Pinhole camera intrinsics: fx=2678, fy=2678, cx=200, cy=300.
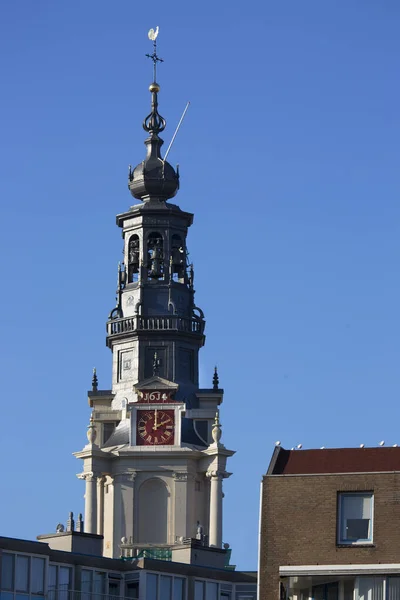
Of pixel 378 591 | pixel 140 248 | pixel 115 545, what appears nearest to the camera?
pixel 378 591

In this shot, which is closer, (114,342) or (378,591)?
(378,591)

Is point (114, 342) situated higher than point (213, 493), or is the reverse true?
point (114, 342)

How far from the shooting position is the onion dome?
18212 cm

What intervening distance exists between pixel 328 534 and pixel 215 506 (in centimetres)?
8681

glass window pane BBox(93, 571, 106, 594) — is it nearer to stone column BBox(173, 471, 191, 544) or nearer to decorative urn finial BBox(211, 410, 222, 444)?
stone column BBox(173, 471, 191, 544)

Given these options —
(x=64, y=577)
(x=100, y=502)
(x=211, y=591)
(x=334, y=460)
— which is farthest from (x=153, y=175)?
(x=334, y=460)

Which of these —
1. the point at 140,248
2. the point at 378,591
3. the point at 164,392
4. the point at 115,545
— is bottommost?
the point at 378,591

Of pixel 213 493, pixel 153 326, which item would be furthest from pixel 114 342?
pixel 213 493

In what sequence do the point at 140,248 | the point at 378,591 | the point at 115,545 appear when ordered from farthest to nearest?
the point at 140,248
the point at 115,545
the point at 378,591

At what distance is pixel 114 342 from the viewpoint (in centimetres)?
17712

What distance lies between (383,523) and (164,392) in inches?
3564

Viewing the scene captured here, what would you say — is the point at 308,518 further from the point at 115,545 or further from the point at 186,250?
the point at 186,250

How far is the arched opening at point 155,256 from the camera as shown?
177750 millimetres

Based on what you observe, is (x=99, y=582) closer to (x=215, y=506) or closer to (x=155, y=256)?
(x=215, y=506)
